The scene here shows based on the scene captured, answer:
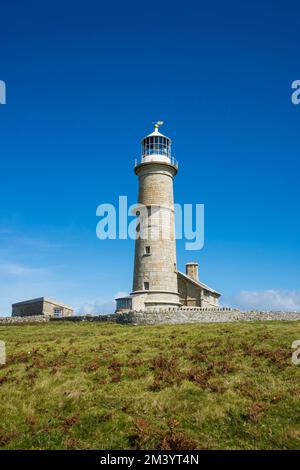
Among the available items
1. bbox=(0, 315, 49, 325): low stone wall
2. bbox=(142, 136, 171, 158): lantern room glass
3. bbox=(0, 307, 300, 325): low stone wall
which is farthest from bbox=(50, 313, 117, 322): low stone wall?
bbox=(142, 136, 171, 158): lantern room glass

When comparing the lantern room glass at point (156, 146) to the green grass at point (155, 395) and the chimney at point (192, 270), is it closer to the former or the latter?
the chimney at point (192, 270)

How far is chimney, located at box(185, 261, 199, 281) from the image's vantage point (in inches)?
2313

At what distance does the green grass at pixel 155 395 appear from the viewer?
1210cm

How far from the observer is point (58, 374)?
18.0 metres

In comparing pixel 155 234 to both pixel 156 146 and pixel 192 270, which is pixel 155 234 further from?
pixel 192 270

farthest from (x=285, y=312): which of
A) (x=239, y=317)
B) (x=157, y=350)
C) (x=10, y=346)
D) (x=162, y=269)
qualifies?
(x=10, y=346)

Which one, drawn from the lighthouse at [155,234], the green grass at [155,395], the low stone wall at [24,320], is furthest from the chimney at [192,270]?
the green grass at [155,395]

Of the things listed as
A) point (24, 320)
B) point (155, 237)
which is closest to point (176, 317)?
point (155, 237)

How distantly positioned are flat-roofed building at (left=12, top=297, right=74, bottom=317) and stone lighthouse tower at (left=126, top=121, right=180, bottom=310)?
1321cm

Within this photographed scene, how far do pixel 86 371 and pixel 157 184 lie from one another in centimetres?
3014

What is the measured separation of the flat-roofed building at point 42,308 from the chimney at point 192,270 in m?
17.5

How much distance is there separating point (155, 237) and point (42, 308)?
18222 mm
